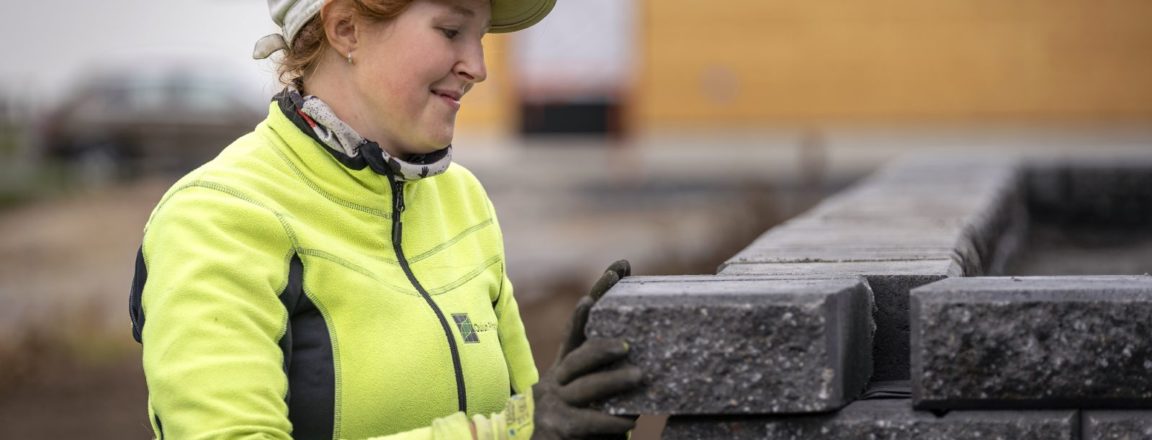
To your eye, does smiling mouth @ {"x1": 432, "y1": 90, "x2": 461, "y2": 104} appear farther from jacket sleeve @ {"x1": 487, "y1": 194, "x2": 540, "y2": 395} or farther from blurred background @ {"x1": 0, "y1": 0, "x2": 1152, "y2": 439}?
blurred background @ {"x1": 0, "y1": 0, "x2": 1152, "y2": 439}

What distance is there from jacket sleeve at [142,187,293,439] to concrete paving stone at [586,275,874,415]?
0.46m

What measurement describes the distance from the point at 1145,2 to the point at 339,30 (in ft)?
57.3

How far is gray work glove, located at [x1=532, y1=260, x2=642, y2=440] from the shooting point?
92.7 inches

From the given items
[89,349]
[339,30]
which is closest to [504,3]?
[339,30]

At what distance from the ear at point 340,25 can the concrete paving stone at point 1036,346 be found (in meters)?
0.98

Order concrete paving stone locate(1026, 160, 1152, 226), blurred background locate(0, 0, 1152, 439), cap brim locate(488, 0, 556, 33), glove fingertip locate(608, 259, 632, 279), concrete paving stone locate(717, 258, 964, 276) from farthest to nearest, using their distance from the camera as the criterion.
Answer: blurred background locate(0, 0, 1152, 439), concrete paving stone locate(1026, 160, 1152, 226), concrete paving stone locate(717, 258, 964, 276), cap brim locate(488, 0, 556, 33), glove fingertip locate(608, 259, 632, 279)

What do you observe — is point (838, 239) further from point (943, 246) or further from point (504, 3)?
point (504, 3)

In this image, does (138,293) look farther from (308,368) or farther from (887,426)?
(887,426)

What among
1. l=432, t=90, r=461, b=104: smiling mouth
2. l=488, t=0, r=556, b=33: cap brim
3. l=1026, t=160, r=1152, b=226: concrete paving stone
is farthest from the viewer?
l=1026, t=160, r=1152, b=226: concrete paving stone

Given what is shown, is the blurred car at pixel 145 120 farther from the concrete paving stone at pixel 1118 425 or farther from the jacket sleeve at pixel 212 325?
the concrete paving stone at pixel 1118 425

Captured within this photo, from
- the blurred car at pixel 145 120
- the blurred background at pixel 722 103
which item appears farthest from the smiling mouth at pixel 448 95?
the blurred car at pixel 145 120

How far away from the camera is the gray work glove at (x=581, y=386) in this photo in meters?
2.35

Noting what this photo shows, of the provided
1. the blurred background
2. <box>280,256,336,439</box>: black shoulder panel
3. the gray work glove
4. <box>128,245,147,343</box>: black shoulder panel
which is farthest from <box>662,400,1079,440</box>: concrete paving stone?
the blurred background

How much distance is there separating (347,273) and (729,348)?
1.99 feet
